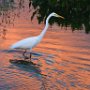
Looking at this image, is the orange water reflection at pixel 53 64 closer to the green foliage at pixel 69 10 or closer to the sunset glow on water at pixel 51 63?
the sunset glow on water at pixel 51 63

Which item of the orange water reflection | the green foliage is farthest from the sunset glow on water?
the green foliage

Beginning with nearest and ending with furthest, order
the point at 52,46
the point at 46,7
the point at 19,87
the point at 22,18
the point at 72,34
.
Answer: the point at 19,87 → the point at 52,46 → the point at 46,7 → the point at 72,34 → the point at 22,18

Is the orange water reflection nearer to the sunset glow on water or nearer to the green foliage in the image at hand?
the sunset glow on water

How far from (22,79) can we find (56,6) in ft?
22.8

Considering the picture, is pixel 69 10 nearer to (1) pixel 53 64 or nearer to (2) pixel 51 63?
(2) pixel 51 63

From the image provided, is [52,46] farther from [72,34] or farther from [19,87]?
[19,87]

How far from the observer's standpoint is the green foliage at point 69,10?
18312 millimetres

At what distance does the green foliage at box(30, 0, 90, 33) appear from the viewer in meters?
18.3

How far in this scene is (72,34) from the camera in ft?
67.3

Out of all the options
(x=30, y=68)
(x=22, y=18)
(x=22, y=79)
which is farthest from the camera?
(x=22, y=18)

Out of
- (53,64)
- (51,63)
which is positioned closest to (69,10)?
(51,63)

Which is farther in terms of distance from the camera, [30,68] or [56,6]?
[56,6]

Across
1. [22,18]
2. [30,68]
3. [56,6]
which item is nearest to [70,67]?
[30,68]

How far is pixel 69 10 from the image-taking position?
754 inches
